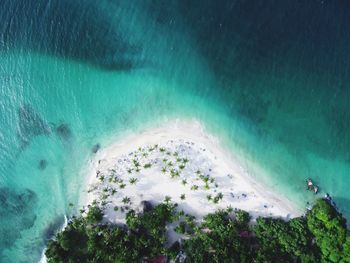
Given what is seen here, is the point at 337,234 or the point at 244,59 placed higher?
the point at 244,59

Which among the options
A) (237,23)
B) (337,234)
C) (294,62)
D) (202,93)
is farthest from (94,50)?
(337,234)

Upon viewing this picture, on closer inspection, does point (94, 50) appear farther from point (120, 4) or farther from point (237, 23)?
point (237, 23)

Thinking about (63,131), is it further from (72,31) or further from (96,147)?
(72,31)

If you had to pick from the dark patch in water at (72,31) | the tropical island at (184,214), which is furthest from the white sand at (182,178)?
the dark patch in water at (72,31)

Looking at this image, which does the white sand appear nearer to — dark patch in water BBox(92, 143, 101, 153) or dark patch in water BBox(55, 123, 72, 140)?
dark patch in water BBox(92, 143, 101, 153)

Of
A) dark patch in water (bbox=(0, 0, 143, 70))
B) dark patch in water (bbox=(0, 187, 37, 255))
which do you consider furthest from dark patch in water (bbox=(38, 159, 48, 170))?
dark patch in water (bbox=(0, 0, 143, 70))

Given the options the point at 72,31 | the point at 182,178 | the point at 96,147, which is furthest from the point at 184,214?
the point at 72,31
